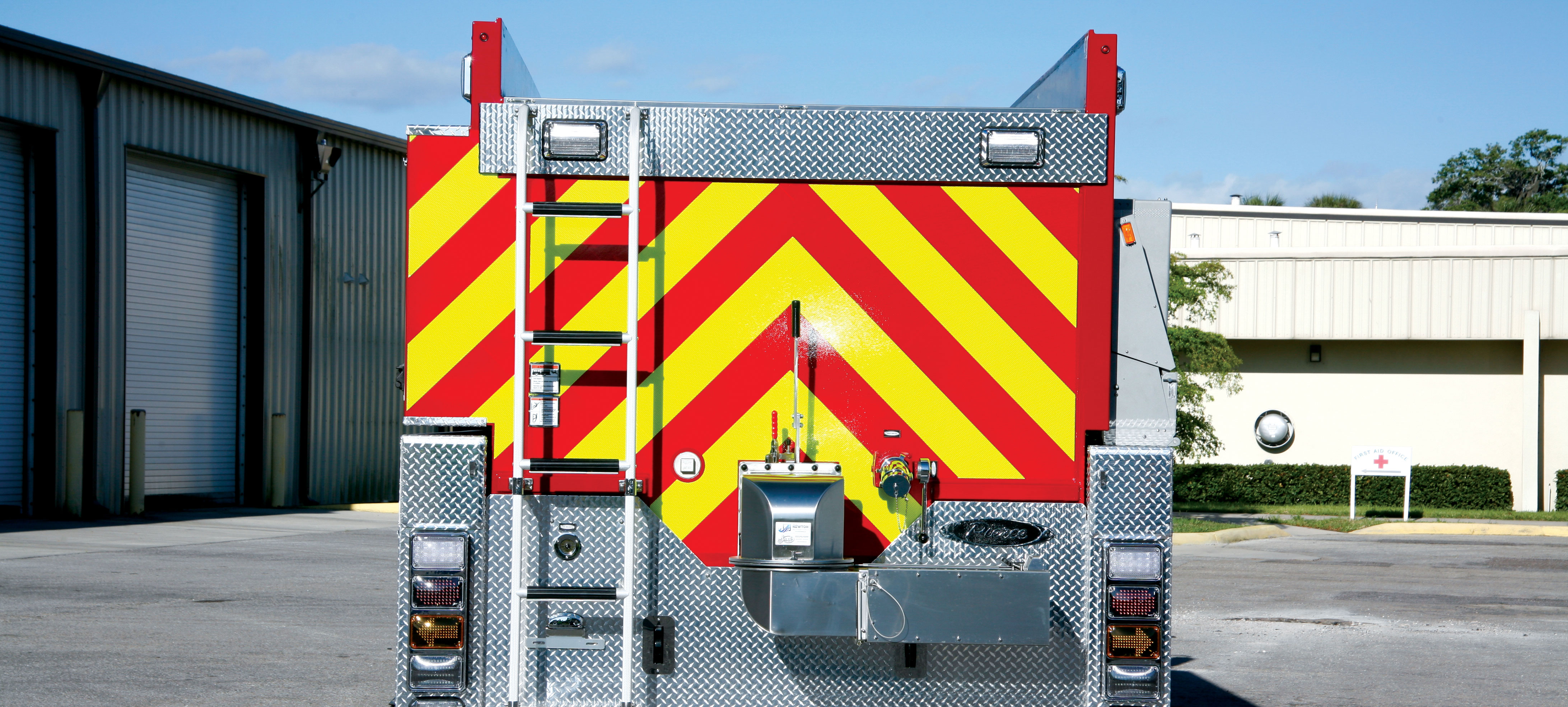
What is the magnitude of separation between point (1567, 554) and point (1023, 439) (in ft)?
58.0

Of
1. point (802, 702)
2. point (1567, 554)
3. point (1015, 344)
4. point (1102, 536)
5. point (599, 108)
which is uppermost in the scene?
point (599, 108)

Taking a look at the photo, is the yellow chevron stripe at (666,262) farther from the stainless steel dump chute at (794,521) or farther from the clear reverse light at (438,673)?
the clear reverse light at (438,673)

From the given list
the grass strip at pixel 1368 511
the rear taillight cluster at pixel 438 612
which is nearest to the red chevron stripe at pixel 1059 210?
the rear taillight cluster at pixel 438 612

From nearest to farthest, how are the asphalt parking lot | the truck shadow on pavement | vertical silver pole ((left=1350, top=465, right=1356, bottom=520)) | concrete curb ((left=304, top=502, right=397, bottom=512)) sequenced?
the truck shadow on pavement → the asphalt parking lot → concrete curb ((left=304, top=502, right=397, bottom=512)) → vertical silver pole ((left=1350, top=465, right=1356, bottom=520))

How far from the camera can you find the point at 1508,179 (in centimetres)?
7619

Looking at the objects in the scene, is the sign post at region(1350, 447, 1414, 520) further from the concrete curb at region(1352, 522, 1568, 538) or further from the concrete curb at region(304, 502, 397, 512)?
the concrete curb at region(304, 502, 397, 512)

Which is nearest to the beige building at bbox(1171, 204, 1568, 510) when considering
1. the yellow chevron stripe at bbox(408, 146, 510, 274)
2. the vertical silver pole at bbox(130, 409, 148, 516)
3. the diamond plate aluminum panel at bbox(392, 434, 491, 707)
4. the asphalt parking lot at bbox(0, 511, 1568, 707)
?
the asphalt parking lot at bbox(0, 511, 1568, 707)

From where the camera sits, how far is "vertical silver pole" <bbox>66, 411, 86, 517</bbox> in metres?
18.7

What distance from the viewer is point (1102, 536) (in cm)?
410

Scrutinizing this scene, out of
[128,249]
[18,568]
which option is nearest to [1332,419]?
[128,249]

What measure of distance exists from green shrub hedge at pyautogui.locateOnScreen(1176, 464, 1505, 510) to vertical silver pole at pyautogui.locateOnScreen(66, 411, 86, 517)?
64.7ft

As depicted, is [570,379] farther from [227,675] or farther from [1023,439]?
[227,675]

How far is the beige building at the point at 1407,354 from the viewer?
27.9 m

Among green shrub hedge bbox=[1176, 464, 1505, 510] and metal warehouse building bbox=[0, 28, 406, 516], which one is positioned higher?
metal warehouse building bbox=[0, 28, 406, 516]
